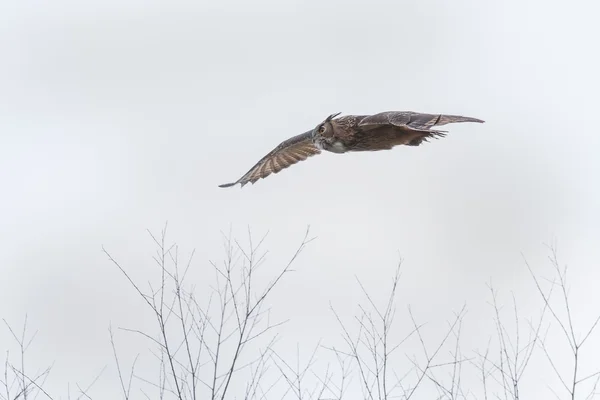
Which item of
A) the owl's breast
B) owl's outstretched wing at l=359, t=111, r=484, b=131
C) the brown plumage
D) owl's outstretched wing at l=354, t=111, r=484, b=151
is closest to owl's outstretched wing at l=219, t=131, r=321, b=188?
the brown plumage

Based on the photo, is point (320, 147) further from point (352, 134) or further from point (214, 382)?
point (214, 382)

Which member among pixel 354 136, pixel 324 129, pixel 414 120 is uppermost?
pixel 324 129

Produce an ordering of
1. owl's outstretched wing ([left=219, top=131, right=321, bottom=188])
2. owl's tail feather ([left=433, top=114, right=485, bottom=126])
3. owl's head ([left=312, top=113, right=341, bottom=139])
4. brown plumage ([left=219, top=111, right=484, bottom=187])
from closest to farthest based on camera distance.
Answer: owl's tail feather ([left=433, top=114, right=485, bottom=126]) → brown plumage ([left=219, top=111, right=484, bottom=187]) → owl's head ([left=312, top=113, right=341, bottom=139]) → owl's outstretched wing ([left=219, top=131, right=321, bottom=188])

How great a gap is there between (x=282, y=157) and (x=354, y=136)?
286cm

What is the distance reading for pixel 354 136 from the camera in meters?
13.6

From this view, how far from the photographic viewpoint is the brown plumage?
11477 mm

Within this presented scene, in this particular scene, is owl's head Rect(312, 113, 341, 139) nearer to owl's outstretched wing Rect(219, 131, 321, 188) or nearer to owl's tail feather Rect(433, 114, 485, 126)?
owl's outstretched wing Rect(219, 131, 321, 188)

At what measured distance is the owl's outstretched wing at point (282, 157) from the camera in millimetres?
15609

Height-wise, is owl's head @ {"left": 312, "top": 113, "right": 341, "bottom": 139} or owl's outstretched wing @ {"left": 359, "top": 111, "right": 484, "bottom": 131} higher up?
owl's head @ {"left": 312, "top": 113, "right": 341, "bottom": 139}

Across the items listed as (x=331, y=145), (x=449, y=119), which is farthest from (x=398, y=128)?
(x=331, y=145)

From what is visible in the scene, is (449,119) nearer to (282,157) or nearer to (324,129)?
(324,129)

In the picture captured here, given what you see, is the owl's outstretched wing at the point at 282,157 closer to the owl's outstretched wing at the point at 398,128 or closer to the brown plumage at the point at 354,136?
the brown plumage at the point at 354,136

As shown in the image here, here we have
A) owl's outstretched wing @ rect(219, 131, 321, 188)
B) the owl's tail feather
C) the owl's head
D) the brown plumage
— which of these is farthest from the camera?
owl's outstretched wing @ rect(219, 131, 321, 188)

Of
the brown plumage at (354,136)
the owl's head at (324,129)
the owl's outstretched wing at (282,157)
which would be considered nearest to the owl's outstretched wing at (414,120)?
the brown plumage at (354,136)
